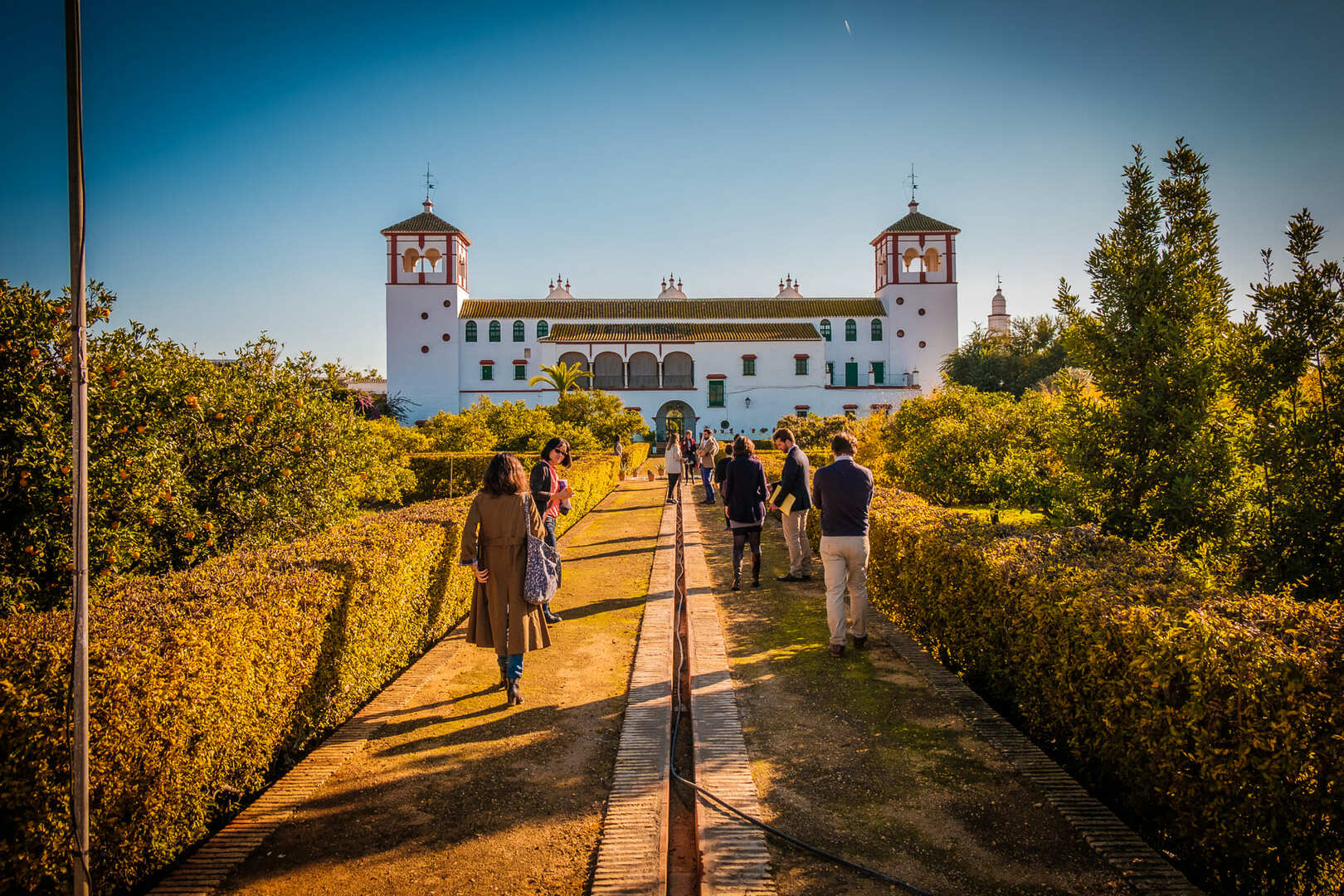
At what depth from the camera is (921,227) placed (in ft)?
150

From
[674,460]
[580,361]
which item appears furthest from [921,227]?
[674,460]

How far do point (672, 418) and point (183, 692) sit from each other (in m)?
39.8

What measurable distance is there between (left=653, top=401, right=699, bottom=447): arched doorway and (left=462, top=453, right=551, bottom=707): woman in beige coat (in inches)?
1485

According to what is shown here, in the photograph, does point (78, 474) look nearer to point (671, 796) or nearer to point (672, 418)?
point (671, 796)

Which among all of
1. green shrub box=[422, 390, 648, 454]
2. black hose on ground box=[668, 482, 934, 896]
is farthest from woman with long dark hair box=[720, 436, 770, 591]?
green shrub box=[422, 390, 648, 454]

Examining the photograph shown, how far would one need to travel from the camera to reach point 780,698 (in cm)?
432

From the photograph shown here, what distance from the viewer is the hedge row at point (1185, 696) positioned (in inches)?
88.4

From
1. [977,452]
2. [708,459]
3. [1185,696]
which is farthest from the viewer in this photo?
[708,459]

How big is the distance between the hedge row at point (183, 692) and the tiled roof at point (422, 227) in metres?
44.2

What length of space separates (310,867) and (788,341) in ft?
136

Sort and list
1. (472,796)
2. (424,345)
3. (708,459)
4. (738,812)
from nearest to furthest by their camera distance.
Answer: (738,812), (472,796), (708,459), (424,345)

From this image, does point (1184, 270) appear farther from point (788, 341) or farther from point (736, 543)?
point (788, 341)

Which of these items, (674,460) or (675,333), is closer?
(674,460)

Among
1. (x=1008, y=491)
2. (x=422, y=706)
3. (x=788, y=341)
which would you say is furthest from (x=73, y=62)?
(x=788, y=341)
